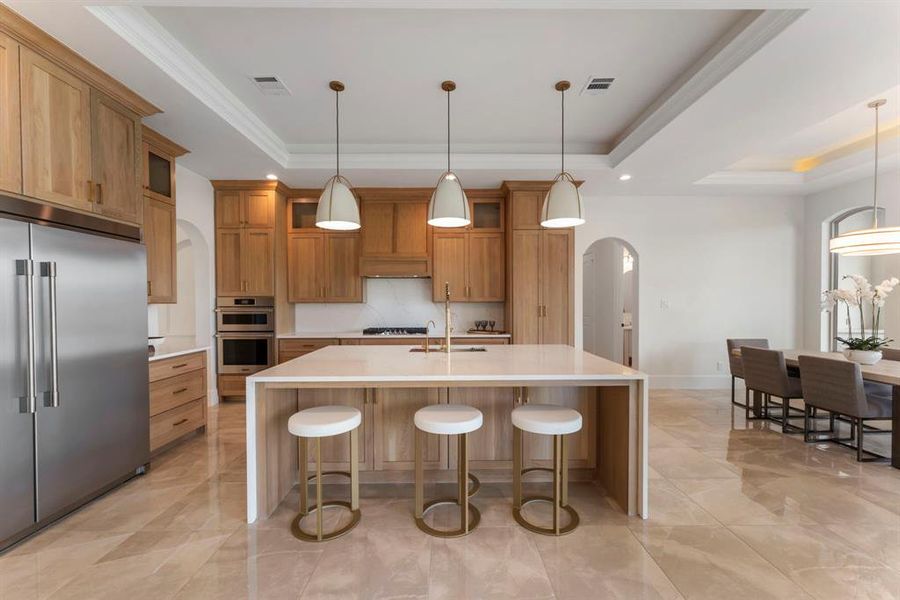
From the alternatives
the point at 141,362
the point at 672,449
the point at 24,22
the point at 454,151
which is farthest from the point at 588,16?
the point at 141,362

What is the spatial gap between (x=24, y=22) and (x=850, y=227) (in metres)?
8.31

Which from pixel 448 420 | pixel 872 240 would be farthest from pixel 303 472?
Answer: pixel 872 240

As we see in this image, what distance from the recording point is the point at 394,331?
5.11 m

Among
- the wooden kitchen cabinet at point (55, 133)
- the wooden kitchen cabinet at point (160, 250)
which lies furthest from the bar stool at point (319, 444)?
the wooden kitchen cabinet at point (160, 250)

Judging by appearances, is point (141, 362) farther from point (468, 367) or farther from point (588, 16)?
point (588, 16)

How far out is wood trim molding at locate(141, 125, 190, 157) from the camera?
3.15 m

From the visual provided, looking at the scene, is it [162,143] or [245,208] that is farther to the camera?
[245,208]

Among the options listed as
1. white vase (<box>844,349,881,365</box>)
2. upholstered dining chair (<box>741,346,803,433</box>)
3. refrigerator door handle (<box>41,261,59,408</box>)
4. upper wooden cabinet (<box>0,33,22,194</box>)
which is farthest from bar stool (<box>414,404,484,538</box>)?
white vase (<box>844,349,881,365</box>)

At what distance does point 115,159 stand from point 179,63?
2.58 feet

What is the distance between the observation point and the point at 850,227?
530 centimetres

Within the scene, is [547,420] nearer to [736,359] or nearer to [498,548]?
[498,548]

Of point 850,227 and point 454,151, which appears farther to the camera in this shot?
point 850,227

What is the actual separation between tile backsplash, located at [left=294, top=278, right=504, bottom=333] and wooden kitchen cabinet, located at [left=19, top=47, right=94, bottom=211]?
311 cm

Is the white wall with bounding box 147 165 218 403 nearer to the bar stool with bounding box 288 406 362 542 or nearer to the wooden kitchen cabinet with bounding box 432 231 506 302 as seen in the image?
the wooden kitchen cabinet with bounding box 432 231 506 302
